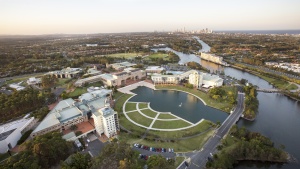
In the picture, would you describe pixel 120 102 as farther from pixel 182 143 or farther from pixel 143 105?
pixel 182 143

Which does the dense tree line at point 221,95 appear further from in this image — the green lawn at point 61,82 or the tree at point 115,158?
the green lawn at point 61,82

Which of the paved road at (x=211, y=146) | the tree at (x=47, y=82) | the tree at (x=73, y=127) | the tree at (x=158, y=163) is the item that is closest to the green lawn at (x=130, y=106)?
the tree at (x=73, y=127)

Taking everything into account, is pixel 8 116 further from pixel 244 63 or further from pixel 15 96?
pixel 244 63

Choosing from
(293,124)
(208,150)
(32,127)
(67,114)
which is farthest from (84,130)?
(293,124)

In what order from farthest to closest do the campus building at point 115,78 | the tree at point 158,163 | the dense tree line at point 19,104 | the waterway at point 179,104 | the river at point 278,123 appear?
the campus building at point 115,78, the waterway at point 179,104, the dense tree line at point 19,104, the river at point 278,123, the tree at point 158,163

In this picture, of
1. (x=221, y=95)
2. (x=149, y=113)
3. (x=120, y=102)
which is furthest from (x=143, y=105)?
(x=221, y=95)

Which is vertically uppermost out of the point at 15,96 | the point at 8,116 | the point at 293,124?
the point at 15,96

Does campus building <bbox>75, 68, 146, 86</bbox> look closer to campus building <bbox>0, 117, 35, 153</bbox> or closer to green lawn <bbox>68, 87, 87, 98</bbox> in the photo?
green lawn <bbox>68, 87, 87, 98</bbox>
